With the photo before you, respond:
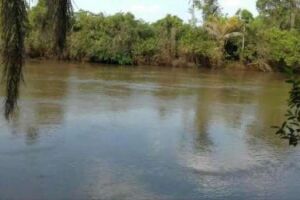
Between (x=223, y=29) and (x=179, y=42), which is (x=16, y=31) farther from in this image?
(x=223, y=29)

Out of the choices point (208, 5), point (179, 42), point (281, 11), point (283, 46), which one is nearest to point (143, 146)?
point (208, 5)

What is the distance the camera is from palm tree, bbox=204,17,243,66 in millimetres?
34125

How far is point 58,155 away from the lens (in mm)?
9961

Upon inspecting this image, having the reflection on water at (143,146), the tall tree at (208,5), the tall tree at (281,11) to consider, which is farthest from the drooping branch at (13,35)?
the tall tree at (281,11)

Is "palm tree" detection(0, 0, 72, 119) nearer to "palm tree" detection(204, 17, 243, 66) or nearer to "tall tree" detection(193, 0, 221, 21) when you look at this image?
"tall tree" detection(193, 0, 221, 21)

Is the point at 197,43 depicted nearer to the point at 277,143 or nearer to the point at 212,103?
the point at 212,103

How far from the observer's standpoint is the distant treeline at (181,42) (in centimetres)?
3247

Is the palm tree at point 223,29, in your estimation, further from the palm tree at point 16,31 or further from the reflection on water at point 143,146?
the palm tree at point 16,31

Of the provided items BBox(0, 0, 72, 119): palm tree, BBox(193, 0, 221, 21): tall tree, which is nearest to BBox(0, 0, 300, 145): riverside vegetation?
BBox(193, 0, 221, 21): tall tree

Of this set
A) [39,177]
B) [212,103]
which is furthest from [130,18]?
[39,177]

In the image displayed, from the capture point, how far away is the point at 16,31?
4488 mm

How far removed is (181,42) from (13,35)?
97.9 ft

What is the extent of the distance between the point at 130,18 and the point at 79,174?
2656cm

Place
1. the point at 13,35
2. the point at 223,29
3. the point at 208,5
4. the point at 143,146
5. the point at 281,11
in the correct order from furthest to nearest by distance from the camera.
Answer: the point at 281,11, the point at 223,29, the point at 143,146, the point at 208,5, the point at 13,35
